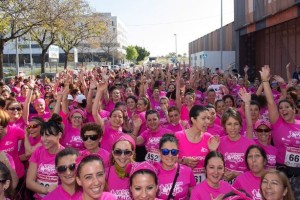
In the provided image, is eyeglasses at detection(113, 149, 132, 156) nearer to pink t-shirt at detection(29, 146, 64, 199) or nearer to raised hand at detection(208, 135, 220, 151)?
pink t-shirt at detection(29, 146, 64, 199)

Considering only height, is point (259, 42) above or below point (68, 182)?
above

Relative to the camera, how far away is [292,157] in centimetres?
529

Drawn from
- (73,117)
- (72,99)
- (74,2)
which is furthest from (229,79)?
(74,2)

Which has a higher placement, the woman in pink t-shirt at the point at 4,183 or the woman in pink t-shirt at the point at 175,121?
the woman in pink t-shirt at the point at 175,121

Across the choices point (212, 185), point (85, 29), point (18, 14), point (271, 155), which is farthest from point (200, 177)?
point (85, 29)

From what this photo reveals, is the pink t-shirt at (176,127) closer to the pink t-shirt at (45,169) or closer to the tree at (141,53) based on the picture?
the pink t-shirt at (45,169)

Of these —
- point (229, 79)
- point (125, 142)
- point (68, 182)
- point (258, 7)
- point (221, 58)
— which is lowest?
point (68, 182)

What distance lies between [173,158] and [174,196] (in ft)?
1.33

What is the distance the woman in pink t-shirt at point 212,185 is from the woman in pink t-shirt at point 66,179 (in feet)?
3.96

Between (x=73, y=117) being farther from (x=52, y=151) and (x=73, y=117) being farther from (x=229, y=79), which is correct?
(x=229, y=79)

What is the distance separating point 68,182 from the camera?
3.65m

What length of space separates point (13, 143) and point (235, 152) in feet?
9.67

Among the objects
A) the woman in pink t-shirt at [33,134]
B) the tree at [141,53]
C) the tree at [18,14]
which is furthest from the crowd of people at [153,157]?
the tree at [141,53]

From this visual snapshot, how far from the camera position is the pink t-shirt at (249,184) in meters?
4.20
